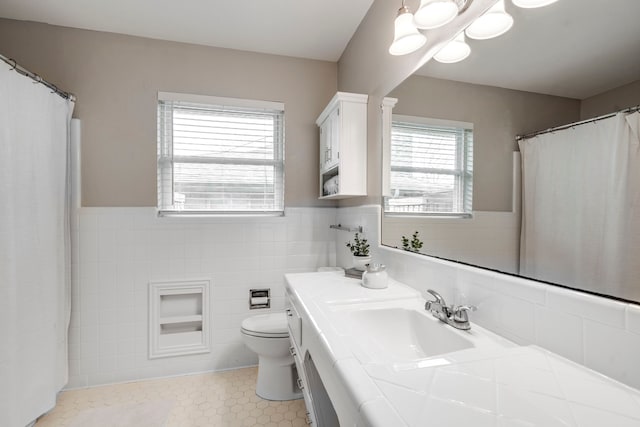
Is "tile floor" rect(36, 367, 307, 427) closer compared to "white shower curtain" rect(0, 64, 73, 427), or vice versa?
"white shower curtain" rect(0, 64, 73, 427)

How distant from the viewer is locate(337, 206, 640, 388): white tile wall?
0.62 m

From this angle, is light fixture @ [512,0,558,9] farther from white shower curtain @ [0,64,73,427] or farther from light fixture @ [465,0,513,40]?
white shower curtain @ [0,64,73,427]

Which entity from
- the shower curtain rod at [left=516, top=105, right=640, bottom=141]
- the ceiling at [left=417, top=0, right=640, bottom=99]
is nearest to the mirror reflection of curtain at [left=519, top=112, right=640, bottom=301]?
the shower curtain rod at [left=516, top=105, right=640, bottom=141]

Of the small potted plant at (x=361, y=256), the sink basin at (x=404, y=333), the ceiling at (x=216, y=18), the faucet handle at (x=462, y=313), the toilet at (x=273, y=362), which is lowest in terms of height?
the toilet at (x=273, y=362)

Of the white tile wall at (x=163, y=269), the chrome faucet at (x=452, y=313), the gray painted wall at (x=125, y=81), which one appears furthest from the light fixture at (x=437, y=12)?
the white tile wall at (x=163, y=269)

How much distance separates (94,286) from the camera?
2092 millimetres

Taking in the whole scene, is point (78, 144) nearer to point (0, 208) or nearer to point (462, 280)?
point (0, 208)

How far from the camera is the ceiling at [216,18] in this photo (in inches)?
73.2

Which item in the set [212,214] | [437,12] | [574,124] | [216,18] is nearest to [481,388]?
[574,124]

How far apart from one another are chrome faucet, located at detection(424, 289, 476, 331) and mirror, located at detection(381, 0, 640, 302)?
0.56 ft

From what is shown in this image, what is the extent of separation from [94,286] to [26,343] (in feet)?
1.59

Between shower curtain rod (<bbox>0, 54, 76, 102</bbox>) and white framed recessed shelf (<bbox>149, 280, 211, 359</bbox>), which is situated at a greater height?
shower curtain rod (<bbox>0, 54, 76, 102</bbox>)

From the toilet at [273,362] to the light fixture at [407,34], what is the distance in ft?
5.58

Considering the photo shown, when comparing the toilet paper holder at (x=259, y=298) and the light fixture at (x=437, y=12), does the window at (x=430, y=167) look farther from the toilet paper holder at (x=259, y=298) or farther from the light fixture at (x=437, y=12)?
the toilet paper holder at (x=259, y=298)
